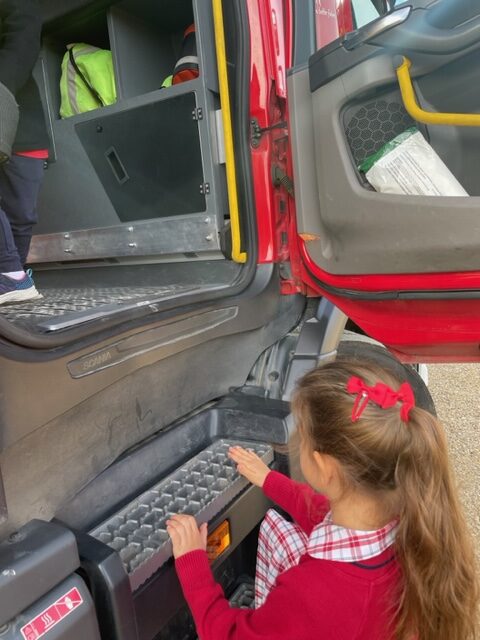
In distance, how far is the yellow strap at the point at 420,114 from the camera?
3.99 ft

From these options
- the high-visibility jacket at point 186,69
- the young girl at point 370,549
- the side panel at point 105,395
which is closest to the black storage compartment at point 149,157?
the high-visibility jacket at point 186,69

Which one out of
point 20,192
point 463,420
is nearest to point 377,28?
point 20,192

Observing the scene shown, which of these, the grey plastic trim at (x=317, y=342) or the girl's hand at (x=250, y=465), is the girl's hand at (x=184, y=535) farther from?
the grey plastic trim at (x=317, y=342)

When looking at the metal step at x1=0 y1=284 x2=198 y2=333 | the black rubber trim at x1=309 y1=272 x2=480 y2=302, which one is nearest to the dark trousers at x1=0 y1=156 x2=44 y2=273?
the metal step at x1=0 y1=284 x2=198 y2=333

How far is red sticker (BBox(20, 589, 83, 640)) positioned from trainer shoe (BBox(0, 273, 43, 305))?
37.8 inches

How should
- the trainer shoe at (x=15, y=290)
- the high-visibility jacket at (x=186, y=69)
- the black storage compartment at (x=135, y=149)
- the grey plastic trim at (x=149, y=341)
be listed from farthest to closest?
the high-visibility jacket at (x=186, y=69), the black storage compartment at (x=135, y=149), the trainer shoe at (x=15, y=290), the grey plastic trim at (x=149, y=341)

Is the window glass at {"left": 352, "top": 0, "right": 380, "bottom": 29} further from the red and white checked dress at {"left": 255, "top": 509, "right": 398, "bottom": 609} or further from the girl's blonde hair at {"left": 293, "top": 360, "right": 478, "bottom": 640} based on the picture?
the red and white checked dress at {"left": 255, "top": 509, "right": 398, "bottom": 609}

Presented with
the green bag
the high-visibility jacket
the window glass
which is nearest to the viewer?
the high-visibility jacket

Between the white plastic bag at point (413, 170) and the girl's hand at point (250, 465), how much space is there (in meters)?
0.83

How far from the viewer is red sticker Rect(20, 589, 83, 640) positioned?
89 cm

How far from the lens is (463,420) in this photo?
331 centimetres

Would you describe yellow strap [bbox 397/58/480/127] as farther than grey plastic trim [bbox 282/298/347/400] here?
No

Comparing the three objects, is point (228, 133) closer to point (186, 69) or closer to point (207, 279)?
point (186, 69)

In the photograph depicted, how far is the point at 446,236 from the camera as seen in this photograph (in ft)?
4.17
